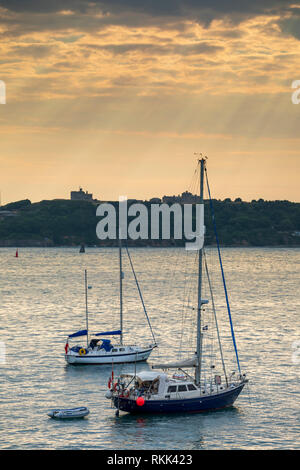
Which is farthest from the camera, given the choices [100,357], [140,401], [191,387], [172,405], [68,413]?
[100,357]

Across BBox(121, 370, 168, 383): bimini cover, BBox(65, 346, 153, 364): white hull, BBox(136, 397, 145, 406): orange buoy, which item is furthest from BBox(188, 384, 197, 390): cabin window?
BBox(65, 346, 153, 364): white hull

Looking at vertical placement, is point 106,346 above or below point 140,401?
above

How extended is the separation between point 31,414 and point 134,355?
17042 mm

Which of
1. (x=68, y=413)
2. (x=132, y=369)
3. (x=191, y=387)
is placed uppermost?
(x=191, y=387)

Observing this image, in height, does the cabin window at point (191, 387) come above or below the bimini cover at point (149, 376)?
below

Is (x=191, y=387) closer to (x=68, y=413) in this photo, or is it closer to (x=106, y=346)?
(x=68, y=413)

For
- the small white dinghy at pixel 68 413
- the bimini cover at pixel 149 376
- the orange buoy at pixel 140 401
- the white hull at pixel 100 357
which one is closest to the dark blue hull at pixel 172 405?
the orange buoy at pixel 140 401

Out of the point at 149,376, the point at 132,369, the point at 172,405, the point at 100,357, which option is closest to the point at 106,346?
the point at 100,357

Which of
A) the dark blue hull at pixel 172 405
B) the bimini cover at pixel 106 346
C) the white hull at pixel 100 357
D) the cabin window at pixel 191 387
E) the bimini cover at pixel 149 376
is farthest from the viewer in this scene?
the bimini cover at pixel 106 346

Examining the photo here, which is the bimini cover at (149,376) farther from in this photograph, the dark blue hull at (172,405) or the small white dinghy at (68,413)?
the small white dinghy at (68,413)

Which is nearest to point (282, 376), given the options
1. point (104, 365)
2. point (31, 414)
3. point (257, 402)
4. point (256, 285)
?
point (257, 402)

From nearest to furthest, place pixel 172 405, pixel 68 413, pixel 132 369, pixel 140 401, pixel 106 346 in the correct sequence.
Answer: pixel 140 401
pixel 172 405
pixel 68 413
pixel 132 369
pixel 106 346

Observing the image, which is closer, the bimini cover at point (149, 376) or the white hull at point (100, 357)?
the bimini cover at point (149, 376)

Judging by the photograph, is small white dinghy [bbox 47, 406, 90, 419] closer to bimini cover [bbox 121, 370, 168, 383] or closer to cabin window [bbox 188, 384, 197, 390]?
bimini cover [bbox 121, 370, 168, 383]
